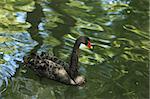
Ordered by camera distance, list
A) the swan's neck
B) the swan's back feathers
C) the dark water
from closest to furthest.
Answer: the dark water → the swan's back feathers → the swan's neck

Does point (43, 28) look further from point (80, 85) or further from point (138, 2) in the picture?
point (138, 2)

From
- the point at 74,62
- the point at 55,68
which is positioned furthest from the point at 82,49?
the point at 55,68

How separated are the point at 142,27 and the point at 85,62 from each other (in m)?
2.52

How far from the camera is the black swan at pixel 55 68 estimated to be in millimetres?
6324

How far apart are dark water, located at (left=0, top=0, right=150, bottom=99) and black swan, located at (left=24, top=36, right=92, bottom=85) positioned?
93 mm

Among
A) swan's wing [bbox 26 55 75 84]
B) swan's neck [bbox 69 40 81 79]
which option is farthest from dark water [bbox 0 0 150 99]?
swan's neck [bbox 69 40 81 79]

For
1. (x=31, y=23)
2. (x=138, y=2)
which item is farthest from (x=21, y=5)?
(x=138, y=2)

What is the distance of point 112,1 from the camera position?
35.1ft

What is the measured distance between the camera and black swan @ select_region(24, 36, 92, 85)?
6.32m

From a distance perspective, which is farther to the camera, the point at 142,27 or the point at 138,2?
the point at 138,2

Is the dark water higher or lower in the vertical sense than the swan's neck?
lower

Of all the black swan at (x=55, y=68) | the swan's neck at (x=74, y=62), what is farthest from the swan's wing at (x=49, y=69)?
the swan's neck at (x=74, y=62)

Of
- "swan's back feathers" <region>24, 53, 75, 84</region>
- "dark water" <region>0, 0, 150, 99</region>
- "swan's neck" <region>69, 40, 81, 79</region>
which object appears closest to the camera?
"dark water" <region>0, 0, 150, 99</region>

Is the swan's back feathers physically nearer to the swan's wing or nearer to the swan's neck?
the swan's wing
